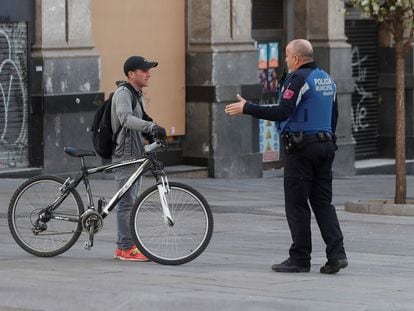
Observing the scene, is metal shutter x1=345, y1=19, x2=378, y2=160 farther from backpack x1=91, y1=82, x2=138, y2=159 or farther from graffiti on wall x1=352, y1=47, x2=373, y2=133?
backpack x1=91, y1=82, x2=138, y2=159

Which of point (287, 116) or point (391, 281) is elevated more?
point (287, 116)

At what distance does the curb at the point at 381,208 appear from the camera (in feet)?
51.0

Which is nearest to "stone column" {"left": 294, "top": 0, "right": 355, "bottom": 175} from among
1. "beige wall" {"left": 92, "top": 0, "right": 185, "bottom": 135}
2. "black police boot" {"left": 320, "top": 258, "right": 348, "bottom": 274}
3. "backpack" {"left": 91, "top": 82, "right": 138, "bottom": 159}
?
"beige wall" {"left": 92, "top": 0, "right": 185, "bottom": 135}

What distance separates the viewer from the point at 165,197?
33.2ft

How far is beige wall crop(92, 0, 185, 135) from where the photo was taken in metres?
18.6

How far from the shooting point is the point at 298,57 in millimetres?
9852

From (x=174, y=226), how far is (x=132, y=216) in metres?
0.35

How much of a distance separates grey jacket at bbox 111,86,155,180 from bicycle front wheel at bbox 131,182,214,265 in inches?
16.3

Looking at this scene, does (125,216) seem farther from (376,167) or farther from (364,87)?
(364,87)

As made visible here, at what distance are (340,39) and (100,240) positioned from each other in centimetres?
1138

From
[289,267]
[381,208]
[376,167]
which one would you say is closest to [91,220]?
[289,267]

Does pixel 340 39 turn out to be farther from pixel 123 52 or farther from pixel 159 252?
pixel 159 252

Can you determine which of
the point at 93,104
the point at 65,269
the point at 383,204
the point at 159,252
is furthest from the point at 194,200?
the point at 93,104

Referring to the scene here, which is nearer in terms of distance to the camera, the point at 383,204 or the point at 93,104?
the point at 383,204
